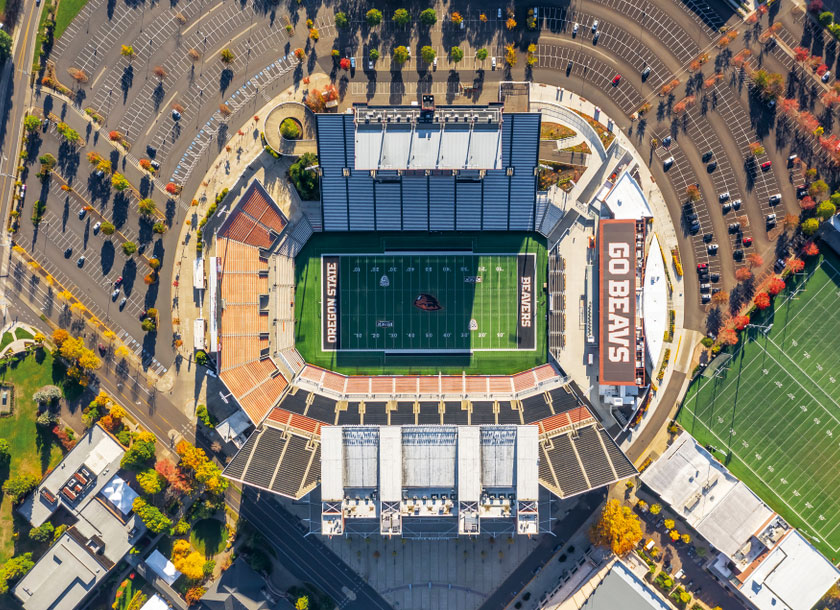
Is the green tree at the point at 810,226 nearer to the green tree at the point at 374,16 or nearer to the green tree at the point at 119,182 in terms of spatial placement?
the green tree at the point at 374,16

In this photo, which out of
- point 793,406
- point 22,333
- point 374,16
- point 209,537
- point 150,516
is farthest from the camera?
point 22,333

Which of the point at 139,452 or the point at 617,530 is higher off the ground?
the point at 617,530

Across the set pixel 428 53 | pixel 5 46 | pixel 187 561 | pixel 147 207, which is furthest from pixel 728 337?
pixel 5 46

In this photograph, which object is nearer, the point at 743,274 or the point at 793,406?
the point at 743,274

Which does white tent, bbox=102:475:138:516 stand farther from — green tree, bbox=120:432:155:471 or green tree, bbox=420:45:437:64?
green tree, bbox=420:45:437:64

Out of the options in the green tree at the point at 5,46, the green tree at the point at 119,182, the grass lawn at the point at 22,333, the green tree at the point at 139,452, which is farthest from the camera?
the grass lawn at the point at 22,333

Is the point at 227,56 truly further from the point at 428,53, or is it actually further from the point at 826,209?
the point at 826,209

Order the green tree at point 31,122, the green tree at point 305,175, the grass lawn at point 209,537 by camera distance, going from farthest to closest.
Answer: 1. the grass lawn at point 209,537
2. the green tree at point 305,175
3. the green tree at point 31,122

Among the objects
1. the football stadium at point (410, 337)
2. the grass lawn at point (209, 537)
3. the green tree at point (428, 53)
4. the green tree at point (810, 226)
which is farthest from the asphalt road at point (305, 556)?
the green tree at point (810, 226)
